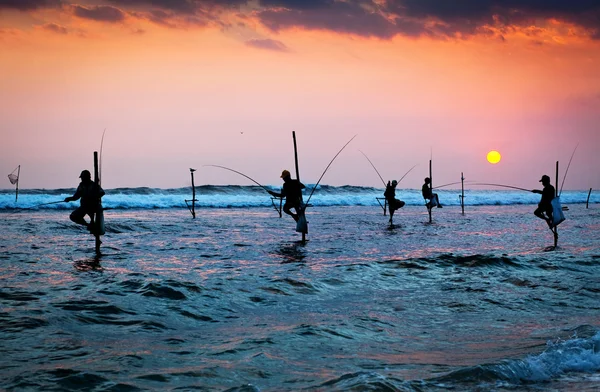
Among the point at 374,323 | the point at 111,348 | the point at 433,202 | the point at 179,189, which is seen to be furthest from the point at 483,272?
the point at 179,189

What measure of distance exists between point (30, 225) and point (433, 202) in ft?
60.9

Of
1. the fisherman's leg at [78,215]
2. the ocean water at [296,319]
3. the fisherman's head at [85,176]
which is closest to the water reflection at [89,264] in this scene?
the ocean water at [296,319]

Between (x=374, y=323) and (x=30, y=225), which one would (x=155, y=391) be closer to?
(x=374, y=323)

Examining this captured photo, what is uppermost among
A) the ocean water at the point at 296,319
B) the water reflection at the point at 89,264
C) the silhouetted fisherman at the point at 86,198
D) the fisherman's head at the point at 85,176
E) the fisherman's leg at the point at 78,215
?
the fisherman's head at the point at 85,176

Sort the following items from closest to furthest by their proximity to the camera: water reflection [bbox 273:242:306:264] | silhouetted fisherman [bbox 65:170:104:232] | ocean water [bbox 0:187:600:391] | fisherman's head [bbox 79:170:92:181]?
ocean water [bbox 0:187:600:391] < water reflection [bbox 273:242:306:264] < silhouetted fisherman [bbox 65:170:104:232] < fisherman's head [bbox 79:170:92:181]

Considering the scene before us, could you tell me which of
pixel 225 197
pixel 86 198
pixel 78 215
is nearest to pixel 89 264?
pixel 86 198

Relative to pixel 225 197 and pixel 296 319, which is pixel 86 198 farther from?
pixel 225 197

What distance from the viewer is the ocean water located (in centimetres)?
539

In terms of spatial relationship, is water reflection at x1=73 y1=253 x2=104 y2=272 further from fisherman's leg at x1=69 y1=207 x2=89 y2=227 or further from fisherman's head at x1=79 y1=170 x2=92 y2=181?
fisherman's head at x1=79 y1=170 x2=92 y2=181

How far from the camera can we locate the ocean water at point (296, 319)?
17.7 feet

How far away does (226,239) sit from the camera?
63.1ft

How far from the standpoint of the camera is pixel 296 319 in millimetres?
7973

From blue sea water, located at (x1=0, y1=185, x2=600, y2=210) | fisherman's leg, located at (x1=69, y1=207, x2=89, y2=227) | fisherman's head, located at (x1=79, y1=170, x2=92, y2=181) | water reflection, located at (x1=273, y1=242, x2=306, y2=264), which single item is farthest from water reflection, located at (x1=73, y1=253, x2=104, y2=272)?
blue sea water, located at (x1=0, y1=185, x2=600, y2=210)

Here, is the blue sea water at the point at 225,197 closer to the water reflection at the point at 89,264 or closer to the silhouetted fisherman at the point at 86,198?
the silhouetted fisherman at the point at 86,198
